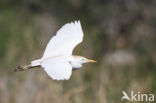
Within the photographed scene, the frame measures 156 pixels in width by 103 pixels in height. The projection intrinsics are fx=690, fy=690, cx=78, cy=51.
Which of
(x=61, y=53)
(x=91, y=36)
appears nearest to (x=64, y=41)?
(x=61, y=53)

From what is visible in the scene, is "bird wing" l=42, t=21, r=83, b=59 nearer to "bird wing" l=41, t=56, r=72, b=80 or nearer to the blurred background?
"bird wing" l=41, t=56, r=72, b=80

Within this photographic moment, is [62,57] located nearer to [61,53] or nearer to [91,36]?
[61,53]

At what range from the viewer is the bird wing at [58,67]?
6.40ft

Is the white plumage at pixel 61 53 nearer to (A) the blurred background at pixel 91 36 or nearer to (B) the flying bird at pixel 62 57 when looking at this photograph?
(B) the flying bird at pixel 62 57

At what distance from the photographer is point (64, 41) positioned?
6.71ft

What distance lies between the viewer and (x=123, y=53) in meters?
7.56

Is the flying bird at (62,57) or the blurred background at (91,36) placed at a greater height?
the blurred background at (91,36)

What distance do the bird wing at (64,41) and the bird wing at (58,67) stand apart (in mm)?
19

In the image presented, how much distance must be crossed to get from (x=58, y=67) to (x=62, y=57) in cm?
4

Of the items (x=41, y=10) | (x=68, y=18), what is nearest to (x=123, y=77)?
(x=68, y=18)

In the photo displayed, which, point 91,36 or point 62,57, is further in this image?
point 91,36

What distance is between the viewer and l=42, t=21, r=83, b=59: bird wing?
2.01 metres

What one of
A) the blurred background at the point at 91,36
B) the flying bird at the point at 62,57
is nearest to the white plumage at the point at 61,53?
the flying bird at the point at 62,57

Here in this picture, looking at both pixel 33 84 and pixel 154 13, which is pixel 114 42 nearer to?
pixel 154 13
